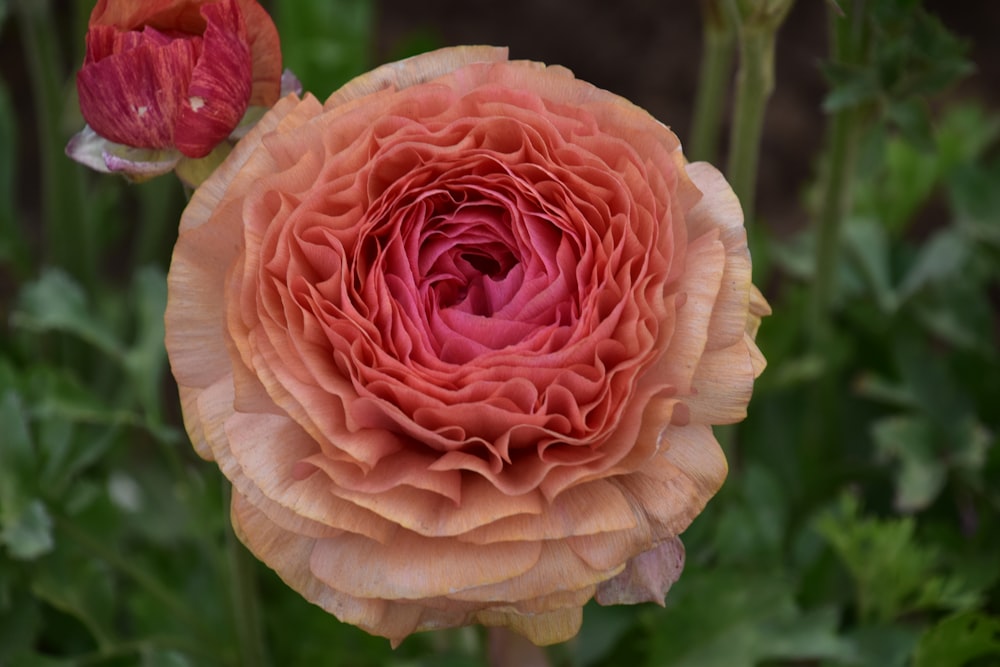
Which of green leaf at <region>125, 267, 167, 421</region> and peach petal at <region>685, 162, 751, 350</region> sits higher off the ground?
peach petal at <region>685, 162, 751, 350</region>

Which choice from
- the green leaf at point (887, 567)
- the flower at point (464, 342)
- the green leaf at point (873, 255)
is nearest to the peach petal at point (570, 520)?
the flower at point (464, 342)

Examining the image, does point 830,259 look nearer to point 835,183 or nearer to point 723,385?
point 835,183

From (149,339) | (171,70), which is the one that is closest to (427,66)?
(171,70)

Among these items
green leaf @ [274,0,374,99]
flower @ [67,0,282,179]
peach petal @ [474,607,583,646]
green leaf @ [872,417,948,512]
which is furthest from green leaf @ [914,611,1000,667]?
green leaf @ [274,0,374,99]

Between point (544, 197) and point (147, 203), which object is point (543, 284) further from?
point (147, 203)

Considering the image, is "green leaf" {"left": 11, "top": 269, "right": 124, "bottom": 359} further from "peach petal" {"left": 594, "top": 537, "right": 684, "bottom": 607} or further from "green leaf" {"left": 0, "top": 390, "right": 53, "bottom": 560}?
"peach petal" {"left": 594, "top": 537, "right": 684, "bottom": 607}

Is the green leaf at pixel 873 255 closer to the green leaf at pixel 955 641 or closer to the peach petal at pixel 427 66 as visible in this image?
the green leaf at pixel 955 641

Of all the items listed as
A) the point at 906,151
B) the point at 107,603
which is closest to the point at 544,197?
the point at 107,603
